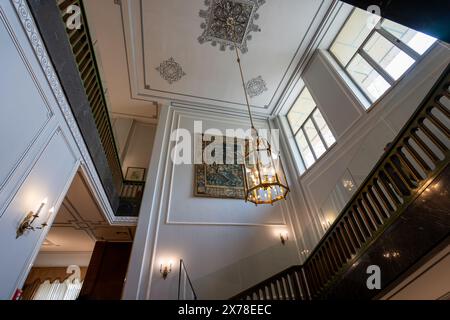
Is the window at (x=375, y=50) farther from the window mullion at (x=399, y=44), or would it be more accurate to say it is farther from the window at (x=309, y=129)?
the window at (x=309, y=129)

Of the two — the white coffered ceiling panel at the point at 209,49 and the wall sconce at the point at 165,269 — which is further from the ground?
the white coffered ceiling panel at the point at 209,49

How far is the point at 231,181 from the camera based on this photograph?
21.1ft

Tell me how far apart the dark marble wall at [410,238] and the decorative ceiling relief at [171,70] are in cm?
667

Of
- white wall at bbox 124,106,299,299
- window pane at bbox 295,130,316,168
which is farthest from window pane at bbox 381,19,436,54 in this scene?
white wall at bbox 124,106,299,299

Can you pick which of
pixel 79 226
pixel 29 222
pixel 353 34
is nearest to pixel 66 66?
pixel 29 222

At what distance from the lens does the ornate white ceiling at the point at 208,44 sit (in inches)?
226

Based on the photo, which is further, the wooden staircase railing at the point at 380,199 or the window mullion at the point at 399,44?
the window mullion at the point at 399,44

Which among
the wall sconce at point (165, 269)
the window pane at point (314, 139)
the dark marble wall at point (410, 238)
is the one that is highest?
the window pane at point (314, 139)

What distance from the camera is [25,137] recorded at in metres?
2.18

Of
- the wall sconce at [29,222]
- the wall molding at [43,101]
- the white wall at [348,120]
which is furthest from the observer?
the white wall at [348,120]

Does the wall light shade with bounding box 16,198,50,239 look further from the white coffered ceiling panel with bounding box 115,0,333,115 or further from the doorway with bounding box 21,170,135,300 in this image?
the white coffered ceiling panel with bounding box 115,0,333,115

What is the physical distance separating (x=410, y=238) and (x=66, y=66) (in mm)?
4152

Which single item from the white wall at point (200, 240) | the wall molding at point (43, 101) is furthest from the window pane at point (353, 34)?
the wall molding at point (43, 101)

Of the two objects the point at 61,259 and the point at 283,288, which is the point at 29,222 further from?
the point at 61,259
